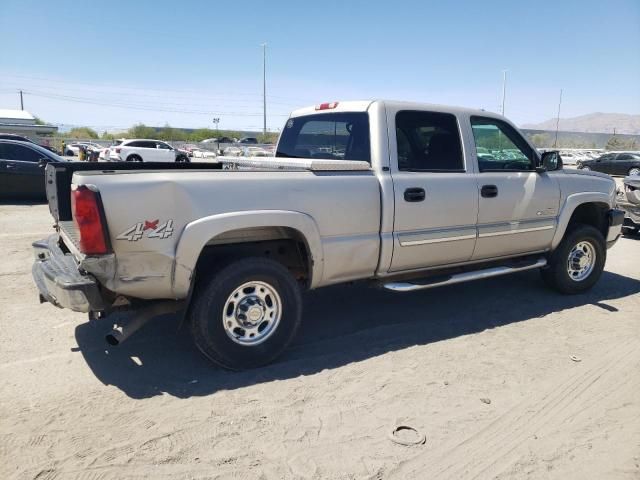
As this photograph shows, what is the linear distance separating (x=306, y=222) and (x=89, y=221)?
148 cm

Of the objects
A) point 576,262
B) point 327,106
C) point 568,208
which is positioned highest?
point 327,106

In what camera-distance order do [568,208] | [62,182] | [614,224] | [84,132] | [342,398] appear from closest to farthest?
[342,398] < [62,182] < [568,208] < [614,224] < [84,132]

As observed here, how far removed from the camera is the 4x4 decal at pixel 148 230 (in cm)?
324

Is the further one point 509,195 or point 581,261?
point 581,261

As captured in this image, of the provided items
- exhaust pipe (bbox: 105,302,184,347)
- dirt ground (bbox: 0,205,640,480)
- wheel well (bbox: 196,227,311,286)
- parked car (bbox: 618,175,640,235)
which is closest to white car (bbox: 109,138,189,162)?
parked car (bbox: 618,175,640,235)

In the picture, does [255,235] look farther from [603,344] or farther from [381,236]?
[603,344]

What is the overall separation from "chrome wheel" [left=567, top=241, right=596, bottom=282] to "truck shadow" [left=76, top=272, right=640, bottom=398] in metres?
0.26

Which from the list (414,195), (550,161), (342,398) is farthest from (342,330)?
(550,161)

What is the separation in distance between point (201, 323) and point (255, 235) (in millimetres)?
756

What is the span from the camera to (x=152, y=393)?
3447 mm

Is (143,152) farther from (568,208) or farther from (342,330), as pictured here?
(568,208)

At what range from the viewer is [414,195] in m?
4.33

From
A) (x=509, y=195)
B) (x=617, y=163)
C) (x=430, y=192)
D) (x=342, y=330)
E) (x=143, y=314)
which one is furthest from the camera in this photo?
(x=617, y=163)

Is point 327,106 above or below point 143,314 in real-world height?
above
